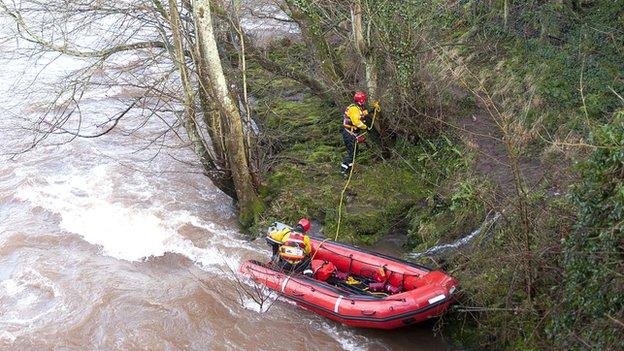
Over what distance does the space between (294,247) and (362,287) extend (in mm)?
1091

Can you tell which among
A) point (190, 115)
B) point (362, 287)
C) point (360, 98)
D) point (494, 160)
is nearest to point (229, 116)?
point (190, 115)

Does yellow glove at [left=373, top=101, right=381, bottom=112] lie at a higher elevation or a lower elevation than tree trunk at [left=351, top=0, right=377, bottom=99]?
lower

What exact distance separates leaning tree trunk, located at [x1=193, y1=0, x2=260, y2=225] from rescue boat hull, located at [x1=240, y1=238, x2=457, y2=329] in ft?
5.82

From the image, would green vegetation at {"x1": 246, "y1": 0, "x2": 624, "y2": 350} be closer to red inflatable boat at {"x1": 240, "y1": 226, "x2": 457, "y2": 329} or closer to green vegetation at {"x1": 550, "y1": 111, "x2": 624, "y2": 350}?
green vegetation at {"x1": 550, "y1": 111, "x2": 624, "y2": 350}

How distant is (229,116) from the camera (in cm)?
956

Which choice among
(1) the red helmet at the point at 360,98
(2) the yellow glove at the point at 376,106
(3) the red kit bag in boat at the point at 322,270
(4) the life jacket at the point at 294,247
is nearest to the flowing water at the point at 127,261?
(3) the red kit bag in boat at the point at 322,270

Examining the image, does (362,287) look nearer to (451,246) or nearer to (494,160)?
(451,246)

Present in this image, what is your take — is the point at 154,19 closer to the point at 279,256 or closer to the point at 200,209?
the point at 200,209

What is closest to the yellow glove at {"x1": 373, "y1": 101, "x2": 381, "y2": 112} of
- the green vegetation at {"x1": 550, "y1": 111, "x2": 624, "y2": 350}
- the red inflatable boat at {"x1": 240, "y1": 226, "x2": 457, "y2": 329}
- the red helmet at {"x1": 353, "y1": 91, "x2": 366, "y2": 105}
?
the red helmet at {"x1": 353, "y1": 91, "x2": 366, "y2": 105}

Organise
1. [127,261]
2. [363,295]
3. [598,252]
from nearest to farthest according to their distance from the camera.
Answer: [598,252] → [363,295] → [127,261]

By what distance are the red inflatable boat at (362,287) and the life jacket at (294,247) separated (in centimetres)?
28

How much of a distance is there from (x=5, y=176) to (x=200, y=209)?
424cm

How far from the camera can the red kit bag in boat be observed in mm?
8484

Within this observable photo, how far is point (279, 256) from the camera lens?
8570 millimetres
